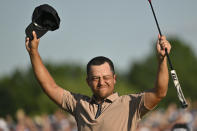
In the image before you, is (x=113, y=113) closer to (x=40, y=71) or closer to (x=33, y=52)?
(x=40, y=71)

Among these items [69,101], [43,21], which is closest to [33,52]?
[43,21]

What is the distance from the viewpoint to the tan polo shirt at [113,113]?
461 cm

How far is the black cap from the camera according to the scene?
Answer: 486cm

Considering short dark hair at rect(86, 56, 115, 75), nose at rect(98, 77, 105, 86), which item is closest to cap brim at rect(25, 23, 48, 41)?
short dark hair at rect(86, 56, 115, 75)

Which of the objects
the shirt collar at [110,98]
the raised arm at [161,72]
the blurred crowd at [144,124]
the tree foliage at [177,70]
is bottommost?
the tree foliage at [177,70]

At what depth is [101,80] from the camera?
15.5ft

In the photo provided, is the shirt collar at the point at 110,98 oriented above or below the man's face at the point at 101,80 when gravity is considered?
below

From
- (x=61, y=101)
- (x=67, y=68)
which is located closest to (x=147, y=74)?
(x=67, y=68)

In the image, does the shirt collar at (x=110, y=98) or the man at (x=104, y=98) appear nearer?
the man at (x=104, y=98)

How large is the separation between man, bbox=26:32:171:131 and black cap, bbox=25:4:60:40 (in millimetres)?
80

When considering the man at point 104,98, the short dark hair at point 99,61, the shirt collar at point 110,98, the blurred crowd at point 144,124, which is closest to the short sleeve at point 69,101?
the man at point 104,98

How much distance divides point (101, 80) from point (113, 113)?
1.04ft

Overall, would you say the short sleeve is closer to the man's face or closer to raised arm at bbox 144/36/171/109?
the man's face

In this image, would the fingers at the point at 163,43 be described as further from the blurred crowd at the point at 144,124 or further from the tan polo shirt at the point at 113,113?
the blurred crowd at the point at 144,124
